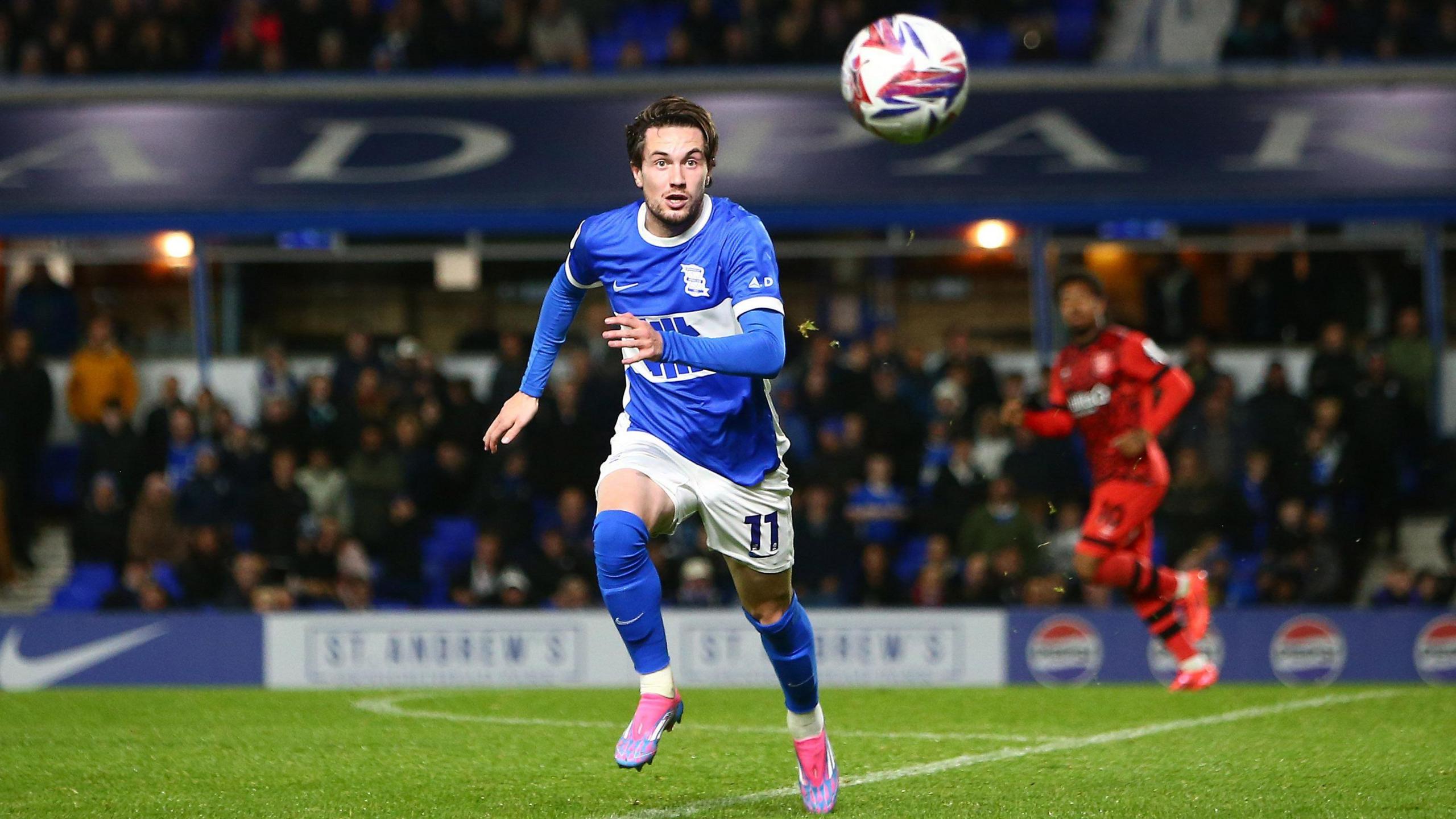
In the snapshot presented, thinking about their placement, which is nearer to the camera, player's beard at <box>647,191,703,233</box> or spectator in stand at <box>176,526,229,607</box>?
player's beard at <box>647,191,703,233</box>

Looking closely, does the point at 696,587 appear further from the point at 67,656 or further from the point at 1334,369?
the point at 1334,369

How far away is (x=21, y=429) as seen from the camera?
14.4 metres

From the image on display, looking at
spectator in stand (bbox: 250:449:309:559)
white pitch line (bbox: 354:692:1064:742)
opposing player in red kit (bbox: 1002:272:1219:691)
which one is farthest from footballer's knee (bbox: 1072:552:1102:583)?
spectator in stand (bbox: 250:449:309:559)

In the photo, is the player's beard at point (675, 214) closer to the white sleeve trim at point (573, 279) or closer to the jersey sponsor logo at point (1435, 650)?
the white sleeve trim at point (573, 279)

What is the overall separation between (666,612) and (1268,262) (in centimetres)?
718

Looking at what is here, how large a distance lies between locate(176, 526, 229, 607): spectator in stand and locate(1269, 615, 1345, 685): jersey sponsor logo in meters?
7.78

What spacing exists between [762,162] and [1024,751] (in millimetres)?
9137

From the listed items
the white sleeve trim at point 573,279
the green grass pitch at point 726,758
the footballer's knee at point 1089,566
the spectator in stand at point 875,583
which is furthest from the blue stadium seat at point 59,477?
the white sleeve trim at point 573,279

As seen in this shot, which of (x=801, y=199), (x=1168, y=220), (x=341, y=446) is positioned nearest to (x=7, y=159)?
(x=341, y=446)

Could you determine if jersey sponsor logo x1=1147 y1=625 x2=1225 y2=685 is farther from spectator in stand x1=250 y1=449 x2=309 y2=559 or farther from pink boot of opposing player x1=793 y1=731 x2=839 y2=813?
pink boot of opposing player x1=793 y1=731 x2=839 y2=813

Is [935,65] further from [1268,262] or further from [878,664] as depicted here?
[1268,262]

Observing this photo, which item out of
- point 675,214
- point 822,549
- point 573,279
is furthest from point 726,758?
point 822,549

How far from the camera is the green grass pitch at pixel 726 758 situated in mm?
5578

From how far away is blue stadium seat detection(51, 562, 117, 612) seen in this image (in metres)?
13.5
